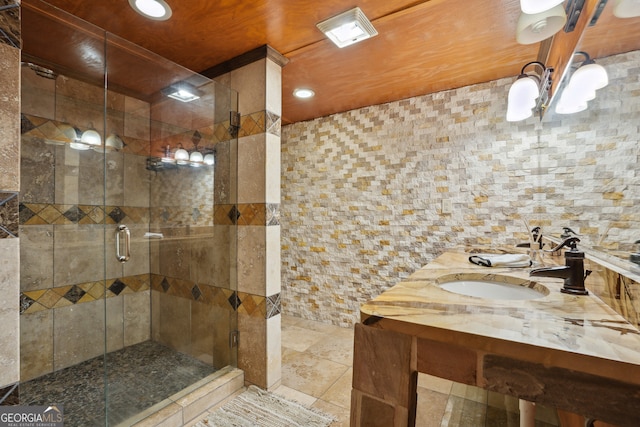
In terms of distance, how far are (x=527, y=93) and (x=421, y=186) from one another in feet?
3.37

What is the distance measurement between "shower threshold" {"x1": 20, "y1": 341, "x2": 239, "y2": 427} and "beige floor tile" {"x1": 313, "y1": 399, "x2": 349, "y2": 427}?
734 mm

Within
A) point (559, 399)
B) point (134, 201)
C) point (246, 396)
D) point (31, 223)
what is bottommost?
point (246, 396)

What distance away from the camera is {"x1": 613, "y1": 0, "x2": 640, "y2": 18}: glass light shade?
0.80 meters

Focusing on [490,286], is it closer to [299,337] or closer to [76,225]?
[299,337]

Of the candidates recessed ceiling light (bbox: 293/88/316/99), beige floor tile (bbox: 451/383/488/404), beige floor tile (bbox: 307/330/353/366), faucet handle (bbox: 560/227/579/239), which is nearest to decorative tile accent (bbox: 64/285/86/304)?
beige floor tile (bbox: 307/330/353/366)

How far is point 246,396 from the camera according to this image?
70.2 inches

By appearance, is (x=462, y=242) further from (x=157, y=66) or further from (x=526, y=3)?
(x=157, y=66)

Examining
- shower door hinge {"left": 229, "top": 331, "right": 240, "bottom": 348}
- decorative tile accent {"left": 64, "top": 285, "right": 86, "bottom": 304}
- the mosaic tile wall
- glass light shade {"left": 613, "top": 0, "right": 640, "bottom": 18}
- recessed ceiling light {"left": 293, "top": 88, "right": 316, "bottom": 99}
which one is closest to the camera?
glass light shade {"left": 613, "top": 0, "right": 640, "bottom": 18}

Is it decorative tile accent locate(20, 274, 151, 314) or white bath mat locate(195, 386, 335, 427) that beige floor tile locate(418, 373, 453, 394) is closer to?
white bath mat locate(195, 386, 335, 427)

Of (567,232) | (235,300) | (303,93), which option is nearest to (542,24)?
(567,232)

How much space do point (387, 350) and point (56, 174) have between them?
98.4 inches

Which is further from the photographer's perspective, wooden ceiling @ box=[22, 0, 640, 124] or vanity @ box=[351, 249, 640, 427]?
wooden ceiling @ box=[22, 0, 640, 124]

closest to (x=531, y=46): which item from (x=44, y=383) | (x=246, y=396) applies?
(x=246, y=396)

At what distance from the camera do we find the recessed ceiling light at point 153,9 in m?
1.46
